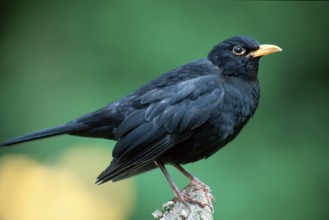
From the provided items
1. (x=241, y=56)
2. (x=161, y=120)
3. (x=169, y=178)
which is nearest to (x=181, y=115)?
(x=161, y=120)

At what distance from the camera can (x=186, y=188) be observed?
6168 mm

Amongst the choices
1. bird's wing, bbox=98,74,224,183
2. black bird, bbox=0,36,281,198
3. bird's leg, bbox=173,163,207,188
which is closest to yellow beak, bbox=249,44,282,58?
black bird, bbox=0,36,281,198

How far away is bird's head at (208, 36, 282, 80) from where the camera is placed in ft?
20.2

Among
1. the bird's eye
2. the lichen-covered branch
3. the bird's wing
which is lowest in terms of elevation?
the lichen-covered branch

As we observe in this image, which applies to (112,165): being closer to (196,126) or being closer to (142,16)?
(196,126)

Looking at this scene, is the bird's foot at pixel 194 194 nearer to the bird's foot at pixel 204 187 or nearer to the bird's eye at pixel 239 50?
the bird's foot at pixel 204 187

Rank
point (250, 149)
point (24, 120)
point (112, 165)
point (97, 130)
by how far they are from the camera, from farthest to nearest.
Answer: point (24, 120) → point (250, 149) → point (97, 130) → point (112, 165)

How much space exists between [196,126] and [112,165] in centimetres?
66

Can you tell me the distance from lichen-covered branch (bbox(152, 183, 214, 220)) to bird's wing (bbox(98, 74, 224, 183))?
0.39 metres

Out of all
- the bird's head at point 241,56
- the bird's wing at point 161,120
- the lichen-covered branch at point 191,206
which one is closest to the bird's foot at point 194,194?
the lichen-covered branch at point 191,206

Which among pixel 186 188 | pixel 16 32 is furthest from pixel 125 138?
pixel 16 32

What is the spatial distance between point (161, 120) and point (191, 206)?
2.39 ft

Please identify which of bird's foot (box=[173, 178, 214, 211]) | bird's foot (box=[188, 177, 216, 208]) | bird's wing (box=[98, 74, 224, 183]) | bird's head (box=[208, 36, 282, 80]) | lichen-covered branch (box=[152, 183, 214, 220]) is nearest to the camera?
lichen-covered branch (box=[152, 183, 214, 220])

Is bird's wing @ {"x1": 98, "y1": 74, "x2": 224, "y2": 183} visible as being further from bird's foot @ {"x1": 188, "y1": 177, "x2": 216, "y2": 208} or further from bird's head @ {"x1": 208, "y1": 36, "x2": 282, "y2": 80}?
bird's foot @ {"x1": 188, "y1": 177, "x2": 216, "y2": 208}
